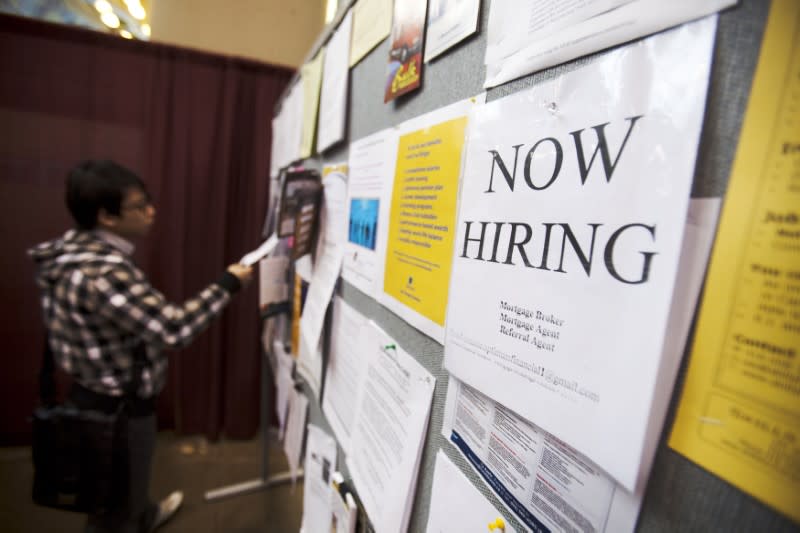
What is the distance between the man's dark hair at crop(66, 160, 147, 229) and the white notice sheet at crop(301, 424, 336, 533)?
837 mm

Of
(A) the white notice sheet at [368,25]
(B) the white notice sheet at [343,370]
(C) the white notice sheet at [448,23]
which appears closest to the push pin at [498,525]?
(B) the white notice sheet at [343,370]

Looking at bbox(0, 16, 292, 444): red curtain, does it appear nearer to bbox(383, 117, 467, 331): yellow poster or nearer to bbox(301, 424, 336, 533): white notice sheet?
bbox(301, 424, 336, 533): white notice sheet

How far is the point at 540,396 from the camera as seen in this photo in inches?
8.5

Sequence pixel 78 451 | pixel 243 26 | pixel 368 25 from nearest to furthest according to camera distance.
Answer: pixel 368 25
pixel 78 451
pixel 243 26

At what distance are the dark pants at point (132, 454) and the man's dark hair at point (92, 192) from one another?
489 millimetres

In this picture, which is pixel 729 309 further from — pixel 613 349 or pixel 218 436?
pixel 218 436

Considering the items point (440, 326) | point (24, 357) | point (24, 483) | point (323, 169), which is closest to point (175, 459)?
point (24, 483)

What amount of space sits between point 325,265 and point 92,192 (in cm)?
78

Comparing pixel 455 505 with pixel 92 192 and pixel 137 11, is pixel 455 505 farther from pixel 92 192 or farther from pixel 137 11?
pixel 137 11

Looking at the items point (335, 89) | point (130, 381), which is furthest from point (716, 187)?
point (130, 381)

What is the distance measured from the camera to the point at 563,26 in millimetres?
218

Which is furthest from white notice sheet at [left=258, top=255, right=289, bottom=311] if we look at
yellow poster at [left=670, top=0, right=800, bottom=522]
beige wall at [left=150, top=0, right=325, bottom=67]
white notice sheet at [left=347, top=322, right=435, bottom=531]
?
beige wall at [left=150, top=0, right=325, bottom=67]

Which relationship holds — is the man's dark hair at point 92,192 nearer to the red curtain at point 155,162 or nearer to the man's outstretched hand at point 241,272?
the man's outstretched hand at point 241,272

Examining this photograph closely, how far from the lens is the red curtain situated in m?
1.57
